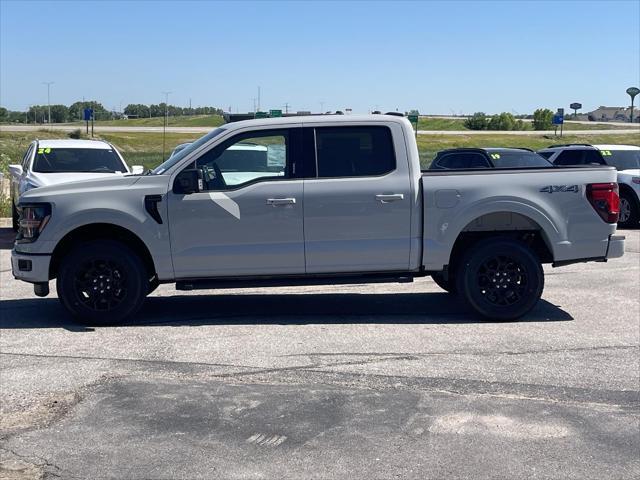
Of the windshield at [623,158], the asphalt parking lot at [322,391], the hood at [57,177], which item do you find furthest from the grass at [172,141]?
the asphalt parking lot at [322,391]

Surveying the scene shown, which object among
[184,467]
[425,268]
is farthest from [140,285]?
[184,467]

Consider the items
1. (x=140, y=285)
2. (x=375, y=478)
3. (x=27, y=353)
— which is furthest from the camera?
(x=140, y=285)

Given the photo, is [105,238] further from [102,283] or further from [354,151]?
[354,151]

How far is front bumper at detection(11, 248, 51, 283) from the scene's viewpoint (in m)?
8.16

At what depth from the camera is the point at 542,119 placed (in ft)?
249

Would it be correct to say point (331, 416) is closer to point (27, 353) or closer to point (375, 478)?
point (375, 478)

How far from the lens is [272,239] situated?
8.20 m

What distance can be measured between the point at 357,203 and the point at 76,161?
862 cm

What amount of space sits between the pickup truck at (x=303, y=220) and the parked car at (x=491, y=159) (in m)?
8.32

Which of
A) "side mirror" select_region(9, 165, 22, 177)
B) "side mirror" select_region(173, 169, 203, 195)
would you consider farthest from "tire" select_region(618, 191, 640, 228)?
"side mirror" select_region(173, 169, 203, 195)

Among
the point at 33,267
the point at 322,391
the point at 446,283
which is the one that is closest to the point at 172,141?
the point at 446,283

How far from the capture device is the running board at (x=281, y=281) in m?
8.27

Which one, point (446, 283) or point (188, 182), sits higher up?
point (188, 182)

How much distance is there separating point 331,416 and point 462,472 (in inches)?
44.9
